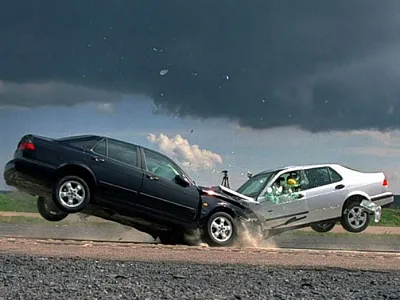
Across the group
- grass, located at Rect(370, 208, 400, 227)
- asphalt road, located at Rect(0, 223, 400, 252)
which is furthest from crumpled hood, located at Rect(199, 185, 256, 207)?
grass, located at Rect(370, 208, 400, 227)

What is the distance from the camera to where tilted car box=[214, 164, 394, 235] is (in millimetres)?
14023

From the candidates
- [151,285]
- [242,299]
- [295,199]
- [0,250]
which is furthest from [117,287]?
[295,199]

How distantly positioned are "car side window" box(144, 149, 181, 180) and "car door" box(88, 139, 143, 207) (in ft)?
0.76

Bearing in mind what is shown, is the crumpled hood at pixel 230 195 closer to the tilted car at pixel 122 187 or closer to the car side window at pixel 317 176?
the tilted car at pixel 122 187

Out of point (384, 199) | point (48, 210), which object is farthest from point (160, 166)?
point (384, 199)

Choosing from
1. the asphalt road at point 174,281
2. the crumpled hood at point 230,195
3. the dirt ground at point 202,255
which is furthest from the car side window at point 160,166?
the asphalt road at point 174,281

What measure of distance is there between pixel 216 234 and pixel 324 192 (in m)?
3.02

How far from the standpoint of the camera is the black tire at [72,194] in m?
11.9

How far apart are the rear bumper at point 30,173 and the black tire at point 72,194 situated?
0.20 meters

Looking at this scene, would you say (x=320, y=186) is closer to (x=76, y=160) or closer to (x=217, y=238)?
(x=217, y=238)

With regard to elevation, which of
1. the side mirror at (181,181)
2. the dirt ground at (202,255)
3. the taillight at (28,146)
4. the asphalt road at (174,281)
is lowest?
the asphalt road at (174,281)

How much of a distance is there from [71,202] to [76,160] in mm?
738

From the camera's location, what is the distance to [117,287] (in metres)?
7.19

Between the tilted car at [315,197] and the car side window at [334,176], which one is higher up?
the car side window at [334,176]
